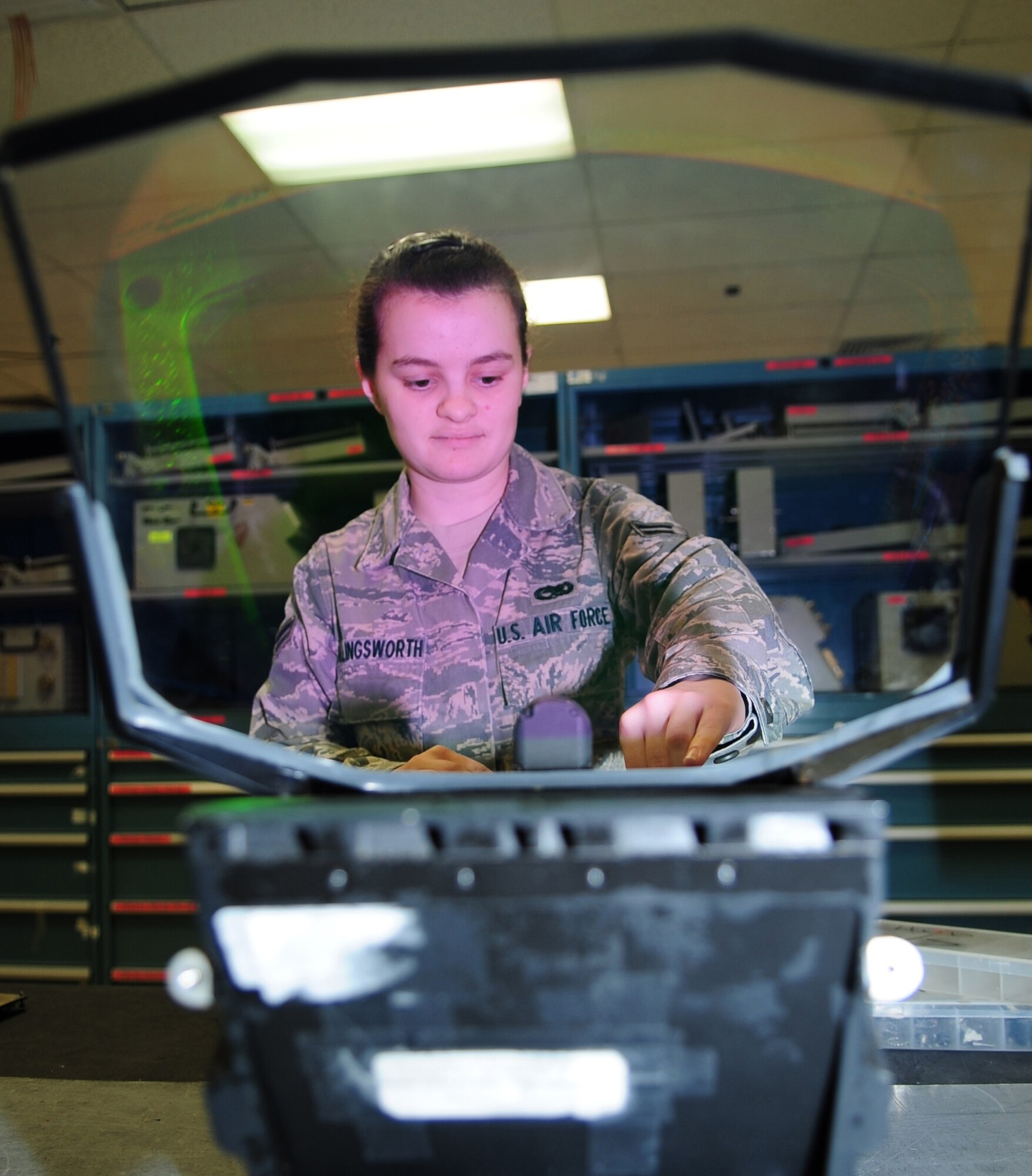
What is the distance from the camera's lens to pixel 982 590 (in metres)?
0.28

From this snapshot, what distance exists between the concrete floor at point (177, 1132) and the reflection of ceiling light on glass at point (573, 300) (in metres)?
2.79

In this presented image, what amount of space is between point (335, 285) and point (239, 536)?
1.09 meters

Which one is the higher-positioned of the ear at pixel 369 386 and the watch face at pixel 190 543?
the ear at pixel 369 386

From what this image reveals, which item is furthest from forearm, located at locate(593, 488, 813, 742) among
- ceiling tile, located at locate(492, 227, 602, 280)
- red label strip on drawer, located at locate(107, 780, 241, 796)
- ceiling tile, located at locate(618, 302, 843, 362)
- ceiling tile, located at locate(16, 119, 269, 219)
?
ceiling tile, located at locate(618, 302, 843, 362)

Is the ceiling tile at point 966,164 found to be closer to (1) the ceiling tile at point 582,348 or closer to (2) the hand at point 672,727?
(1) the ceiling tile at point 582,348

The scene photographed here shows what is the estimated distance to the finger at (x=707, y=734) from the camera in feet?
1.38

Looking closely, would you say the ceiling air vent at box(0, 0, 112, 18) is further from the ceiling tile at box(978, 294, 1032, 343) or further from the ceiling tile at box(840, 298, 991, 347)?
the ceiling tile at box(840, 298, 991, 347)

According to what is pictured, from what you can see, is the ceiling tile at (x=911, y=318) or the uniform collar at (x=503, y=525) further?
the ceiling tile at (x=911, y=318)

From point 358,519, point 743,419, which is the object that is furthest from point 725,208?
point 358,519

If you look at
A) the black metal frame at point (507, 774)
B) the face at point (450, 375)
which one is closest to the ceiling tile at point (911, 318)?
the face at point (450, 375)

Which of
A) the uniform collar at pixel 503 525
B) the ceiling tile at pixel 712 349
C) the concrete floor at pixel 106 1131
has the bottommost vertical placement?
the concrete floor at pixel 106 1131

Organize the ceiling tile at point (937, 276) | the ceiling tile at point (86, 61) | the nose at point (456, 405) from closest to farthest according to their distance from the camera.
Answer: the nose at point (456, 405)
the ceiling tile at point (86, 61)
the ceiling tile at point (937, 276)

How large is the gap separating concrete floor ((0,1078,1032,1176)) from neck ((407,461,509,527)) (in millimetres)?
619

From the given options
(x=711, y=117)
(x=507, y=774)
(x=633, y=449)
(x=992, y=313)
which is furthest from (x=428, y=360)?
(x=992, y=313)
